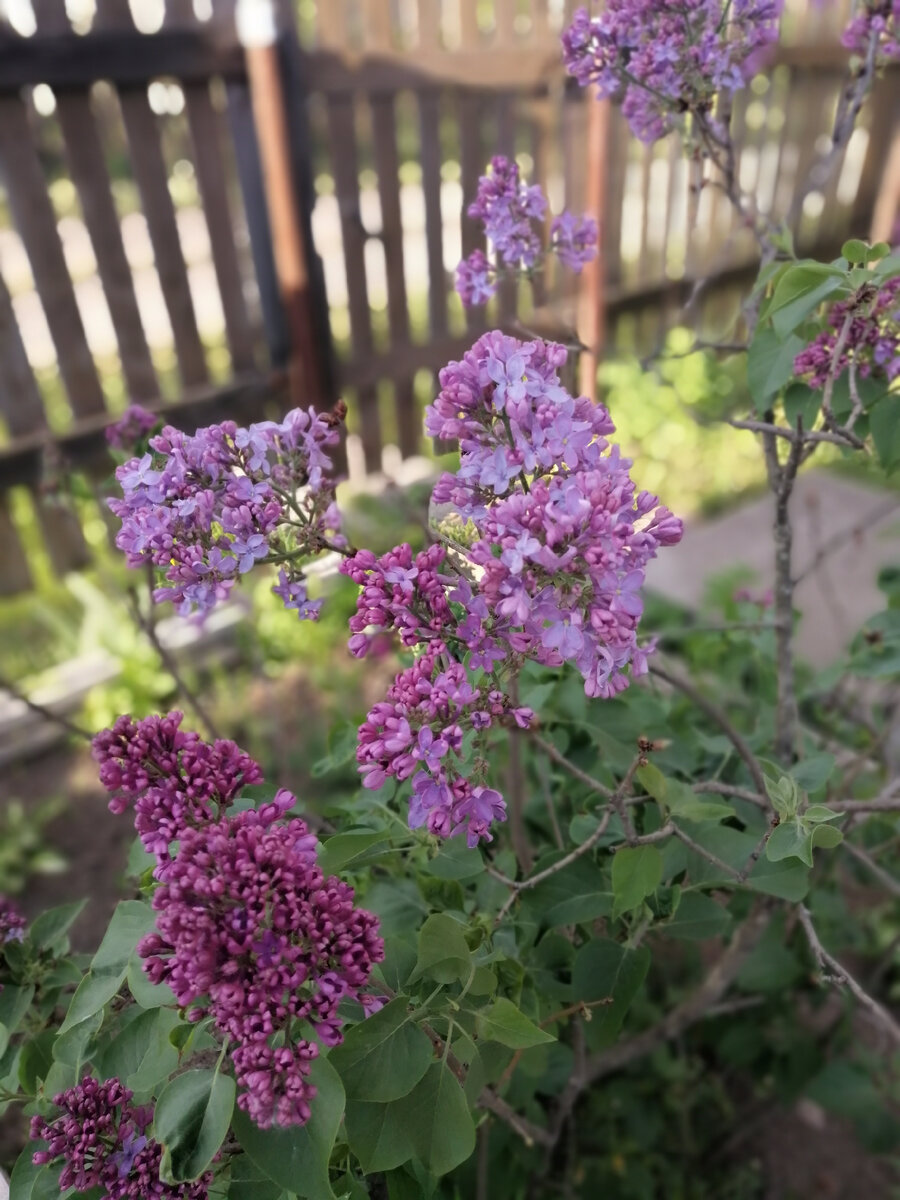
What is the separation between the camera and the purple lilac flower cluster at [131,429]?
1224mm

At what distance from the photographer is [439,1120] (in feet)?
2.48

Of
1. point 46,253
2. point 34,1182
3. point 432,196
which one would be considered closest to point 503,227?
point 34,1182

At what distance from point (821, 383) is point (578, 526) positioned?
21.4 inches

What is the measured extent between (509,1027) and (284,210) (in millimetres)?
3182

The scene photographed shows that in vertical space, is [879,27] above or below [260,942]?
above

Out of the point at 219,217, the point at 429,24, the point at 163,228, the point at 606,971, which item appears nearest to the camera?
the point at 606,971

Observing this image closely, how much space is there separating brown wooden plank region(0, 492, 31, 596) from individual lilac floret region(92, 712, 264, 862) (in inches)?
108

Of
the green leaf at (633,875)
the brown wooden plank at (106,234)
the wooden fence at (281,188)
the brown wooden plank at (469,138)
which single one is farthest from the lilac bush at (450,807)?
the brown wooden plank at (469,138)

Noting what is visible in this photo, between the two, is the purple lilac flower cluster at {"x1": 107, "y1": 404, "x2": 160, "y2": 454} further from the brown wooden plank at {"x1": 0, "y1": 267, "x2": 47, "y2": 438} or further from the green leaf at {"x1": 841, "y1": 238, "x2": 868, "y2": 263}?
the brown wooden plank at {"x1": 0, "y1": 267, "x2": 47, "y2": 438}

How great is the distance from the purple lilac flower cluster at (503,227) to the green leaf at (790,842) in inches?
29.4

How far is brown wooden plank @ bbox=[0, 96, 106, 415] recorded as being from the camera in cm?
285

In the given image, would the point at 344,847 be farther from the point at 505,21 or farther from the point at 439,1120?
the point at 505,21

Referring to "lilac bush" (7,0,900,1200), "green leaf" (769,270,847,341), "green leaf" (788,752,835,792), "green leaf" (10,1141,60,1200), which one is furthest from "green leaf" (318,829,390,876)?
"green leaf" (769,270,847,341)

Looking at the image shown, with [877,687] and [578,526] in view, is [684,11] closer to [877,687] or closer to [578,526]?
[578,526]
